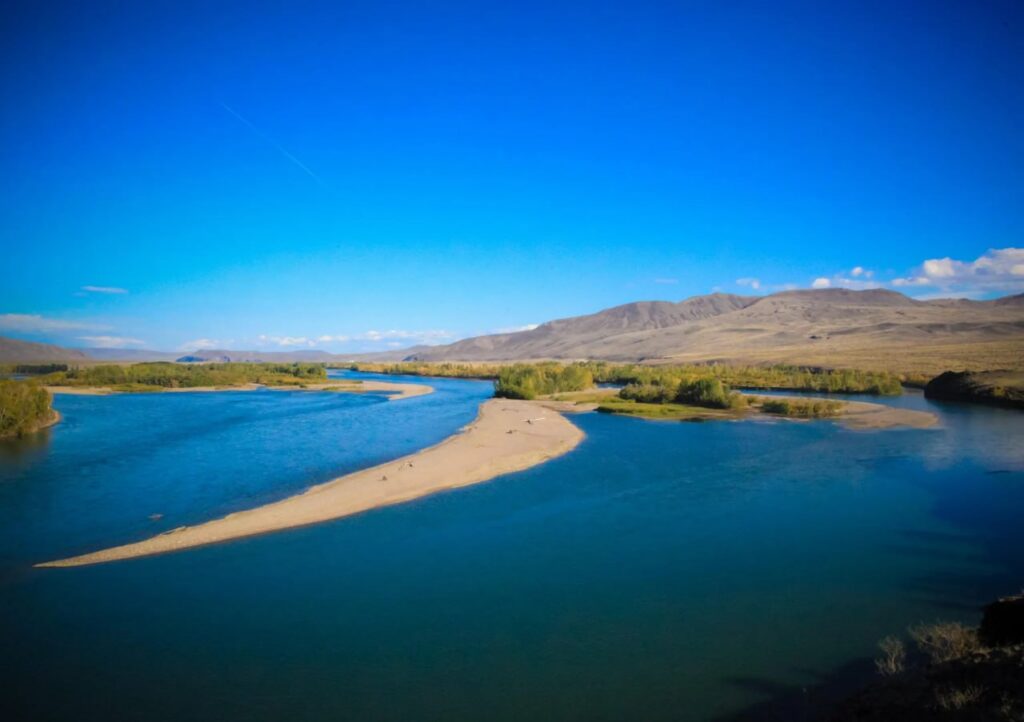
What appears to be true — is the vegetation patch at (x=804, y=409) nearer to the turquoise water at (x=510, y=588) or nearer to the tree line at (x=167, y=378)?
the turquoise water at (x=510, y=588)

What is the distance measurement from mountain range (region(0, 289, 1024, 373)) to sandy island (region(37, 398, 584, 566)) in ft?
146

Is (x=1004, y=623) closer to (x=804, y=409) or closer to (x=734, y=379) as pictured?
(x=804, y=409)

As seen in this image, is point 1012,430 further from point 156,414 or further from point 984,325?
point 984,325

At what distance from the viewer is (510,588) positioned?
1166cm

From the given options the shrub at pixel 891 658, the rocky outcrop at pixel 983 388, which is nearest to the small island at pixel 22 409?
the shrub at pixel 891 658

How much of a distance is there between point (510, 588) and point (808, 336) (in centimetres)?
11381

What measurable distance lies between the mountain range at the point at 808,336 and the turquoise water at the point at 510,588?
44.6 meters

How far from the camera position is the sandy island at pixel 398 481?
552 inches

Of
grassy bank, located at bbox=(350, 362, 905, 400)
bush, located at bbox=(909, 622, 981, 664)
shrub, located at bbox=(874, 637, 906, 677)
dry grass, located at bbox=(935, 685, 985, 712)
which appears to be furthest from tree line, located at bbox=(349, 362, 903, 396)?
dry grass, located at bbox=(935, 685, 985, 712)

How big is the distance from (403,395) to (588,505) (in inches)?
1603

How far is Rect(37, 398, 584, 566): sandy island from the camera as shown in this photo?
14.0 m

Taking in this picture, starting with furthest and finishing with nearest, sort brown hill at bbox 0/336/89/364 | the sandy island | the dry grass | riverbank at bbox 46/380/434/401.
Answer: brown hill at bbox 0/336/89/364 → riverbank at bbox 46/380/434/401 → the sandy island → the dry grass

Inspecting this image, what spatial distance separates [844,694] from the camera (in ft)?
25.4

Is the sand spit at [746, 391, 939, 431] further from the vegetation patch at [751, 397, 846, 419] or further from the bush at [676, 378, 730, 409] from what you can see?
the bush at [676, 378, 730, 409]
